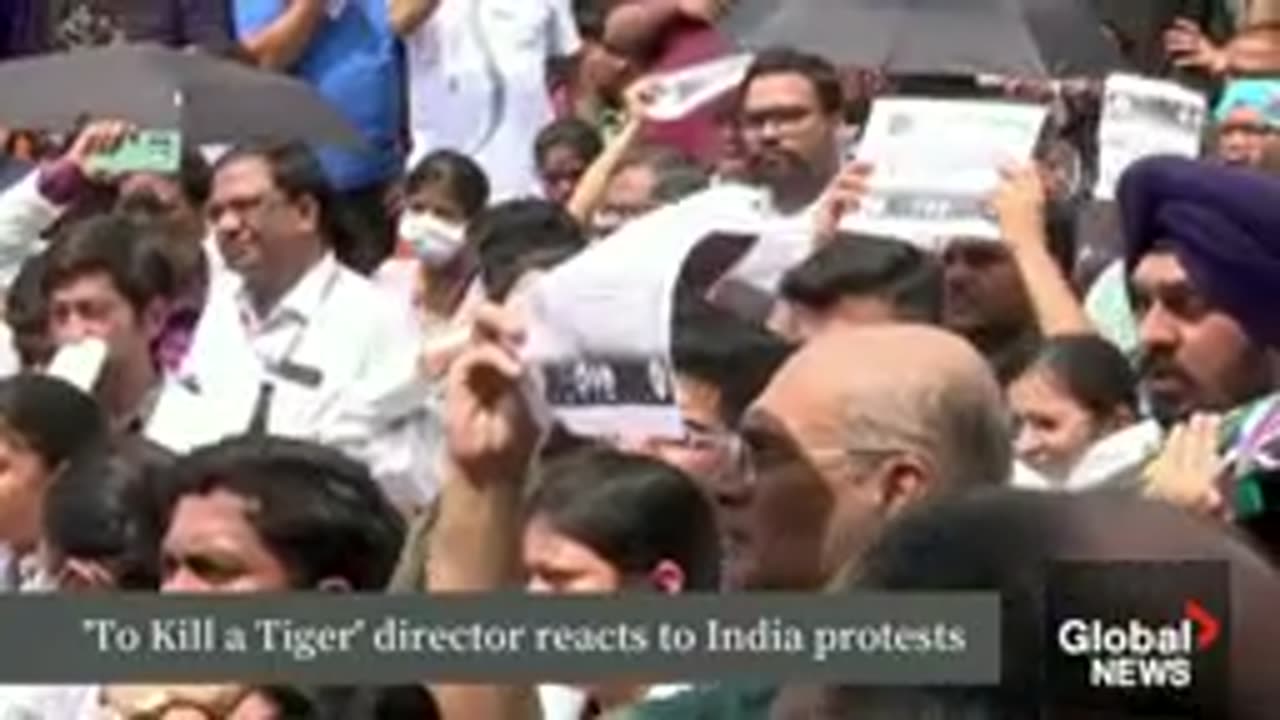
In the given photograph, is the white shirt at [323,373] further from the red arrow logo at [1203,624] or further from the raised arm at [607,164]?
the red arrow logo at [1203,624]

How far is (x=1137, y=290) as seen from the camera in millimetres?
4773

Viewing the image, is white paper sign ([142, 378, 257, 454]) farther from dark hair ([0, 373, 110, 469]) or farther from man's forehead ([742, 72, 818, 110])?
man's forehead ([742, 72, 818, 110])

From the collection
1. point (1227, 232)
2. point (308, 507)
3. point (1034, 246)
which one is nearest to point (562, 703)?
point (308, 507)

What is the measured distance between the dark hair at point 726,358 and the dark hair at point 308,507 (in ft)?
1.42

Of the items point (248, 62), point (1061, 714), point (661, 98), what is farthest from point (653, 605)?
point (248, 62)

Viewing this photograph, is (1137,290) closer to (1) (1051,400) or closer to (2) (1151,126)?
(1) (1051,400)

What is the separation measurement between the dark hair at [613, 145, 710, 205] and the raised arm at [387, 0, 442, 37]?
266 cm

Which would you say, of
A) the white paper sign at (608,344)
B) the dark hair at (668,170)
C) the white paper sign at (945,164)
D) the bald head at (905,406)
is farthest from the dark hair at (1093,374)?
the bald head at (905,406)

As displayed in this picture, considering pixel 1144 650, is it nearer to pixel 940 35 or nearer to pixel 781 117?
pixel 781 117

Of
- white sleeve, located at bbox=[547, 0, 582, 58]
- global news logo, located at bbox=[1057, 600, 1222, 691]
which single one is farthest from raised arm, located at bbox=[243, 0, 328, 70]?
global news logo, located at bbox=[1057, 600, 1222, 691]

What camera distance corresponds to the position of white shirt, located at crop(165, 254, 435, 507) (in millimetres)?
6711

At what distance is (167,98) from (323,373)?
1.92 m

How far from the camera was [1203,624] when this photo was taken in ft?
7.13

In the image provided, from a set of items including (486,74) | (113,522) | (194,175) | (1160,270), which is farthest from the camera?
(486,74)
